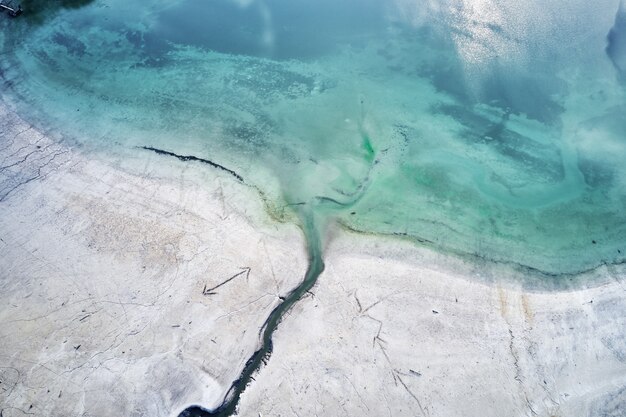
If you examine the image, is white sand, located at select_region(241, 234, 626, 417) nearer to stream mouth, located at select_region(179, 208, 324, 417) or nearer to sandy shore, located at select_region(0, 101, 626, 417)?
sandy shore, located at select_region(0, 101, 626, 417)

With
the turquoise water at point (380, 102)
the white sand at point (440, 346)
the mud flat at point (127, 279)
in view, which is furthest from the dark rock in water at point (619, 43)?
the mud flat at point (127, 279)

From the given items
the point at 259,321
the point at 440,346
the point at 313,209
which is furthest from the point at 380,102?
the point at 259,321

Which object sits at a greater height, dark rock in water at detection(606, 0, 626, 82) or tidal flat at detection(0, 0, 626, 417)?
dark rock in water at detection(606, 0, 626, 82)

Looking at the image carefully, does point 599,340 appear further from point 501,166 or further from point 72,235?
point 72,235

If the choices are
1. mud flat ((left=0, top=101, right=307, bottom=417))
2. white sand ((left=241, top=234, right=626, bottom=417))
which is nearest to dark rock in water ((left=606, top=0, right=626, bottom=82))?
white sand ((left=241, top=234, right=626, bottom=417))

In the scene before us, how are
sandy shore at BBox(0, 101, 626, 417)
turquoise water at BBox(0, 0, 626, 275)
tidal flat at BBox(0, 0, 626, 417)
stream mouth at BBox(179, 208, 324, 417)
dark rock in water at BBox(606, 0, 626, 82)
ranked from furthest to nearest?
dark rock in water at BBox(606, 0, 626, 82), turquoise water at BBox(0, 0, 626, 275), tidal flat at BBox(0, 0, 626, 417), sandy shore at BBox(0, 101, 626, 417), stream mouth at BBox(179, 208, 324, 417)
